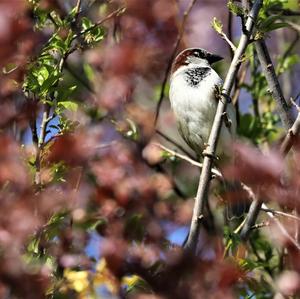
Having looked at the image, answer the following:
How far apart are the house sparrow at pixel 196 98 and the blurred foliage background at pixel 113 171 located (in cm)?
12

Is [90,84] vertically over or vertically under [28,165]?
over

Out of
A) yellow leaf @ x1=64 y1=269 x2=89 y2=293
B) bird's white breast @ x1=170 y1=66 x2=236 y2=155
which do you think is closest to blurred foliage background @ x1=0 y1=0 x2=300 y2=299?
yellow leaf @ x1=64 y1=269 x2=89 y2=293

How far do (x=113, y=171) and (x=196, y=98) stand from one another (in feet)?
3.96

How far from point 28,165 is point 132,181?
58cm

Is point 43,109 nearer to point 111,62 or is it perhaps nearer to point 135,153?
point 111,62

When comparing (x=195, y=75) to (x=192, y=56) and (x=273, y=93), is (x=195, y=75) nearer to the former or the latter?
(x=192, y=56)

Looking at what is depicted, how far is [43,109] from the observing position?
2346 mm

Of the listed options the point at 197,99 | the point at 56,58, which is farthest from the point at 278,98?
the point at 197,99

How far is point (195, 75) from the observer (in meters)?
3.64

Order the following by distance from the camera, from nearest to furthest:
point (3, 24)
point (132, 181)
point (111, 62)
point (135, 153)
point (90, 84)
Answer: point (3, 24) → point (111, 62) → point (132, 181) → point (135, 153) → point (90, 84)

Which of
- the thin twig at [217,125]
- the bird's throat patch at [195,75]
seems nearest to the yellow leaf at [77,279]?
the thin twig at [217,125]

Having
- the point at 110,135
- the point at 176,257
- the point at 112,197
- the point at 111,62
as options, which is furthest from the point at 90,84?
the point at 176,257

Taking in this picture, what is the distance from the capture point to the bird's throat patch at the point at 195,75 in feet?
11.8

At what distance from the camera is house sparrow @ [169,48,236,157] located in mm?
3518
